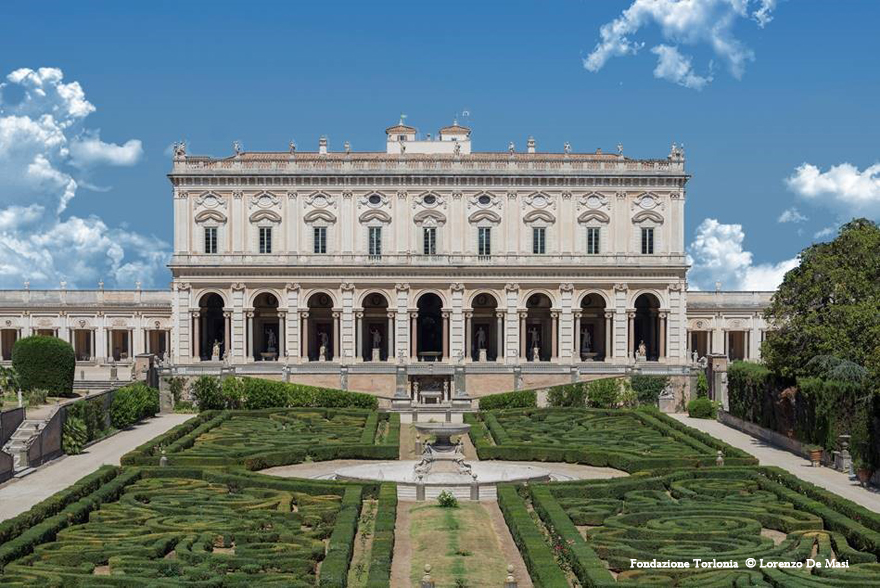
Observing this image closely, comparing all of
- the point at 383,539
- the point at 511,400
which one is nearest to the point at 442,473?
the point at 383,539

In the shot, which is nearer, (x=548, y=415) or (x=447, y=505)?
(x=447, y=505)

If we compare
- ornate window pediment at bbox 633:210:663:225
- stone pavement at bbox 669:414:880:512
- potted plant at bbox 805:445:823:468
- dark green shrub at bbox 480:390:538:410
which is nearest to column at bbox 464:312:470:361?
ornate window pediment at bbox 633:210:663:225

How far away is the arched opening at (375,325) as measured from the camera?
76062 mm

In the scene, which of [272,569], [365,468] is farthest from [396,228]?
[272,569]

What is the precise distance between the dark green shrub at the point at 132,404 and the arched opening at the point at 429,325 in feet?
67.5

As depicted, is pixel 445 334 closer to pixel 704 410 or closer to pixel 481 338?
pixel 481 338

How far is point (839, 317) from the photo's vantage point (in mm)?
46875

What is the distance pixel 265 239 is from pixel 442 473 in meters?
40.0

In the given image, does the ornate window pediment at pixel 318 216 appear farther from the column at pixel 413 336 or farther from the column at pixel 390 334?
the column at pixel 413 336

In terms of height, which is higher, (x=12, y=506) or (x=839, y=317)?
(x=839, y=317)

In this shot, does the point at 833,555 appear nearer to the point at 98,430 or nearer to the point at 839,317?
the point at 839,317

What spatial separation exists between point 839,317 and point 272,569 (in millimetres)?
28834

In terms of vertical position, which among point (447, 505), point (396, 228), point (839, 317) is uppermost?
point (396, 228)

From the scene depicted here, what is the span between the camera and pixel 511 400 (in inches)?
2394
